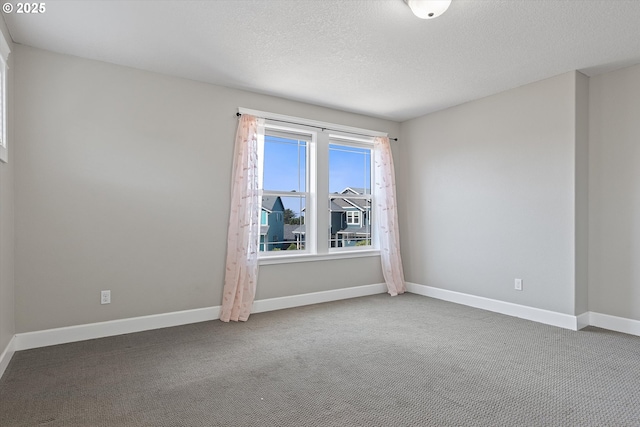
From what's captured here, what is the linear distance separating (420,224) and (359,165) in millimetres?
1266

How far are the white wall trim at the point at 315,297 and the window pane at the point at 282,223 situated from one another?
63cm

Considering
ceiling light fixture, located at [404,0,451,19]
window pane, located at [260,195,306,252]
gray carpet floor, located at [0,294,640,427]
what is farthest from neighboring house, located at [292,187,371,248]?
ceiling light fixture, located at [404,0,451,19]

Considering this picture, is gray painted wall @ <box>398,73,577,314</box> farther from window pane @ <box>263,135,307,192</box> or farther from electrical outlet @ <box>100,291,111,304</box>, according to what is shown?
electrical outlet @ <box>100,291,111,304</box>

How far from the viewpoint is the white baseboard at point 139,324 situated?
3.10 m

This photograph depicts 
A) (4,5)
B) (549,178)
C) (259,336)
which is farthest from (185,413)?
(549,178)

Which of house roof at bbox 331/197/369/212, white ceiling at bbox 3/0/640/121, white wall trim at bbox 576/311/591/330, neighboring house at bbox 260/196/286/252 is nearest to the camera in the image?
white ceiling at bbox 3/0/640/121

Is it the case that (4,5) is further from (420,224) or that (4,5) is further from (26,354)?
(420,224)

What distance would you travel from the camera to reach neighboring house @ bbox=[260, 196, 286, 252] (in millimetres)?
4500

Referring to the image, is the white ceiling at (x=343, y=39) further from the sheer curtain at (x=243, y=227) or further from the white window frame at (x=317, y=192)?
the white window frame at (x=317, y=192)

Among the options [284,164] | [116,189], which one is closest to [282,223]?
[284,164]

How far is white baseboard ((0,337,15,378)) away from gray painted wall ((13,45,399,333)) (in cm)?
22

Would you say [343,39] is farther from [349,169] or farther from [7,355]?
[7,355]

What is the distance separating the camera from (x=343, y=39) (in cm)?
298

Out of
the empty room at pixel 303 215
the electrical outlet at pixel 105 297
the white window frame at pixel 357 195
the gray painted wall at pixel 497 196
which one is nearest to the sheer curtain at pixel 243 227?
the empty room at pixel 303 215
